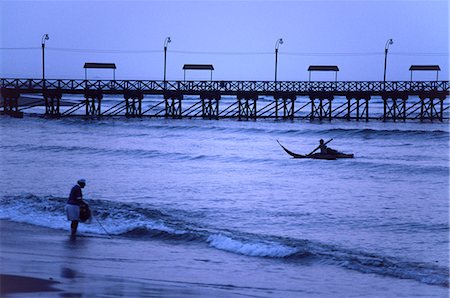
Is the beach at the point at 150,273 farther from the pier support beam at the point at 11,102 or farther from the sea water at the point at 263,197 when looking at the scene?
the pier support beam at the point at 11,102

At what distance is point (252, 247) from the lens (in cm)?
1645

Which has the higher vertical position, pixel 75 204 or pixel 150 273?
pixel 75 204

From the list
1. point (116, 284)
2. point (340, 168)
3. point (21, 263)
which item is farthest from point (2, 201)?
point (340, 168)

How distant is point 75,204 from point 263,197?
965 centimetres

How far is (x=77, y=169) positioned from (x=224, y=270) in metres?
19.5

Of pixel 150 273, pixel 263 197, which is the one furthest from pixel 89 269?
pixel 263 197

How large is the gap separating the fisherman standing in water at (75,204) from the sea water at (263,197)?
2.55 feet

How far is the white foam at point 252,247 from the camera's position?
16000 millimetres

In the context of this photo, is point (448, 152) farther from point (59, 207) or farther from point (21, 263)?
point (21, 263)

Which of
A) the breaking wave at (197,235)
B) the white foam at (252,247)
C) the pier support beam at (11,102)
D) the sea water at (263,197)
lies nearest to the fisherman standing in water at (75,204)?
the breaking wave at (197,235)

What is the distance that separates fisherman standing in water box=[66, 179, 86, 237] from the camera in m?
17.2

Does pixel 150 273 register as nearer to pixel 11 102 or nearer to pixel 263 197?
pixel 263 197

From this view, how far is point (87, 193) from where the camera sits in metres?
25.7

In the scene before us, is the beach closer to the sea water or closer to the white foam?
the sea water
